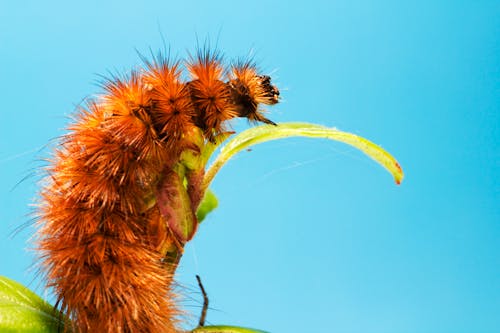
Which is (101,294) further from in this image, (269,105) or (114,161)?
(269,105)

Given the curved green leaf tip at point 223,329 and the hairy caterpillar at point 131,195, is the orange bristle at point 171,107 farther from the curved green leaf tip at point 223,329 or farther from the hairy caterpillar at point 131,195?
the curved green leaf tip at point 223,329

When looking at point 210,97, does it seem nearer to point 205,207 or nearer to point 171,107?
point 171,107

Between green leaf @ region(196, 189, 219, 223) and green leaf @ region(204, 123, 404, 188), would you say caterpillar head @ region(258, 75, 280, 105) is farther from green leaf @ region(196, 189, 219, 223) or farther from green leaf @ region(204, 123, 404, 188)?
green leaf @ region(196, 189, 219, 223)

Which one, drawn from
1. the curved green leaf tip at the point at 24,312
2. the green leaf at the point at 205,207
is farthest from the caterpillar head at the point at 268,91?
the curved green leaf tip at the point at 24,312

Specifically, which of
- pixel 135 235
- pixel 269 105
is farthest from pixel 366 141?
pixel 135 235

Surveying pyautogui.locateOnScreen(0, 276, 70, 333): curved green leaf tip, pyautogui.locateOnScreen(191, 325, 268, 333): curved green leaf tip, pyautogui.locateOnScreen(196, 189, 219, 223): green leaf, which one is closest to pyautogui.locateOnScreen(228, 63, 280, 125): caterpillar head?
pyautogui.locateOnScreen(196, 189, 219, 223): green leaf

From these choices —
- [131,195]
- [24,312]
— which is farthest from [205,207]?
[24,312]
